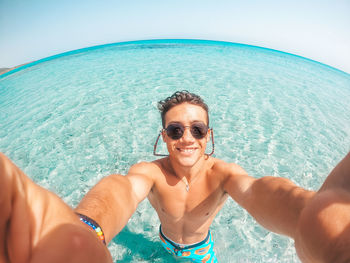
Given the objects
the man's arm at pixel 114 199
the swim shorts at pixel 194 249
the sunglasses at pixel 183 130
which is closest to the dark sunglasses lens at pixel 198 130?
the sunglasses at pixel 183 130

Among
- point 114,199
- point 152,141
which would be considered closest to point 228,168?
point 114,199

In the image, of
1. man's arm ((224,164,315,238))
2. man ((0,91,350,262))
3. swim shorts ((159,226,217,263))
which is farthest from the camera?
swim shorts ((159,226,217,263))

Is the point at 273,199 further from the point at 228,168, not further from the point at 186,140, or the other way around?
the point at 186,140

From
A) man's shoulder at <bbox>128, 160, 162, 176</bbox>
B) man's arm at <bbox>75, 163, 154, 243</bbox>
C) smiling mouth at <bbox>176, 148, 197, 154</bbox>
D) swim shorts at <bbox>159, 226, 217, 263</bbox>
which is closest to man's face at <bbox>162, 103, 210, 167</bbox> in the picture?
smiling mouth at <bbox>176, 148, 197, 154</bbox>

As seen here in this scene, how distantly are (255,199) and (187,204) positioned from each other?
68cm

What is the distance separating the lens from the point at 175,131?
1720mm

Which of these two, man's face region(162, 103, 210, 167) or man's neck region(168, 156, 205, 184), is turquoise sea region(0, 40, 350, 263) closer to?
man's neck region(168, 156, 205, 184)

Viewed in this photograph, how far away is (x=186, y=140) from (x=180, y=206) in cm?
63

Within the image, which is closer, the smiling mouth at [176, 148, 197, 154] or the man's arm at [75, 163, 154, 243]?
the man's arm at [75, 163, 154, 243]

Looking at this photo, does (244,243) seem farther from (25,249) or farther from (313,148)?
(313,148)

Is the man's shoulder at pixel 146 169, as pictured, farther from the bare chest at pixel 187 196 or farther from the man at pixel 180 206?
the bare chest at pixel 187 196

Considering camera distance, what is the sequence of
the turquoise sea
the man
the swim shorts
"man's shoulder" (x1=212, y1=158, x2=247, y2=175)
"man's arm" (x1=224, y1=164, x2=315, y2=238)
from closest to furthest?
the man < "man's arm" (x1=224, y1=164, x2=315, y2=238) < "man's shoulder" (x1=212, y1=158, x2=247, y2=175) < the swim shorts < the turquoise sea

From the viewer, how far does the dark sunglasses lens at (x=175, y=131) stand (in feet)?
5.61

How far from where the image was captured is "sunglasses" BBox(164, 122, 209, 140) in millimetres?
1715
